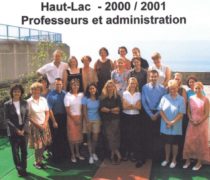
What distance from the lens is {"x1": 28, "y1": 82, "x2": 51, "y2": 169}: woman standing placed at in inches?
281

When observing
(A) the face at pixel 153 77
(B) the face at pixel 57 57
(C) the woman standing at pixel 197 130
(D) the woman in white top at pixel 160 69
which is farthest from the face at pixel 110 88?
(C) the woman standing at pixel 197 130

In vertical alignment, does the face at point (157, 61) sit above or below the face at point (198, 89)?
above

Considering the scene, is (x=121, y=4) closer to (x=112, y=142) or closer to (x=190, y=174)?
(x=112, y=142)

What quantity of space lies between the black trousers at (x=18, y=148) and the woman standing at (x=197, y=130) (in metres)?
2.88

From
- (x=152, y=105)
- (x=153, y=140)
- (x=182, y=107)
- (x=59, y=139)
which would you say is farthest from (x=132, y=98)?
(x=59, y=139)

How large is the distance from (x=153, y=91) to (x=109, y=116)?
3.08 ft

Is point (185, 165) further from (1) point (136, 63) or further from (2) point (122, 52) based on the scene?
(2) point (122, 52)

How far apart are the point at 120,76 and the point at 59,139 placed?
1.70 m

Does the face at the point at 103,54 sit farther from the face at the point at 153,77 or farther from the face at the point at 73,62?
the face at the point at 153,77

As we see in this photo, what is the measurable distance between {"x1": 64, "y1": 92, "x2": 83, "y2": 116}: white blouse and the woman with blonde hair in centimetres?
42

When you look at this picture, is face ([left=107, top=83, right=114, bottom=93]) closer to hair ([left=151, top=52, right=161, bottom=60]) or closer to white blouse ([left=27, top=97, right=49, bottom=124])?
hair ([left=151, top=52, right=161, bottom=60])

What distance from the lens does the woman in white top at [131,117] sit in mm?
7508

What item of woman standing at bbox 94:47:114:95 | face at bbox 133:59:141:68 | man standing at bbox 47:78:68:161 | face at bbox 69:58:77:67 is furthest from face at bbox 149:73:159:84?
man standing at bbox 47:78:68:161

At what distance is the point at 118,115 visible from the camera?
25.1 feet
